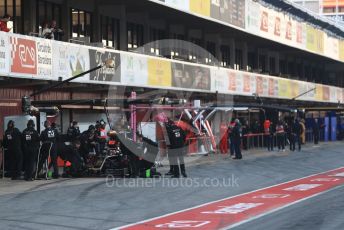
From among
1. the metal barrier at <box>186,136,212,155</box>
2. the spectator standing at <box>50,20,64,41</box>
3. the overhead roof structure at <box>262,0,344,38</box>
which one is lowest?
the metal barrier at <box>186,136,212,155</box>

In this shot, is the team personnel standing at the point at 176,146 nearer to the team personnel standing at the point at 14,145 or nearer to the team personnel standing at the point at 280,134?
the team personnel standing at the point at 14,145

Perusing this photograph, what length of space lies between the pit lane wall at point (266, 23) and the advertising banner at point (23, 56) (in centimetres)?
798

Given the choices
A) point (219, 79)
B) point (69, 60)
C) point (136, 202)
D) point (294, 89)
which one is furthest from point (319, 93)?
point (136, 202)

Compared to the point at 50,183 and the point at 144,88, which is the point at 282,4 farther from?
the point at 50,183

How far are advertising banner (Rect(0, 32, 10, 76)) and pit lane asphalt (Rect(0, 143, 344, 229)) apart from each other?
319cm

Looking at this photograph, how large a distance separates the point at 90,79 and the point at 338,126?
31.0 m

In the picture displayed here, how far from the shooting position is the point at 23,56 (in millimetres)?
18812

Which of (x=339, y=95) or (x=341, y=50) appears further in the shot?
(x=339, y=95)

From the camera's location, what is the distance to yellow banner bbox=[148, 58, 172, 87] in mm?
26906

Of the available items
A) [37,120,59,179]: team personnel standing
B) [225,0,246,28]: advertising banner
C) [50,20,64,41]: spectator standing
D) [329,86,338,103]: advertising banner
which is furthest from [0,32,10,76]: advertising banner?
[329,86,338,103]: advertising banner

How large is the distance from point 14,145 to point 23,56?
256 cm

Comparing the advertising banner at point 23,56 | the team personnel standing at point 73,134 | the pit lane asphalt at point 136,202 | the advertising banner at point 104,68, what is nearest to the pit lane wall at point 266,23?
the advertising banner at point 104,68

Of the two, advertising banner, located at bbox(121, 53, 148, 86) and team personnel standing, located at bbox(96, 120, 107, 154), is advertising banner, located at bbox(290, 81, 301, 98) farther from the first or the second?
team personnel standing, located at bbox(96, 120, 107, 154)

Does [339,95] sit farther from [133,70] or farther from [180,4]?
[133,70]
